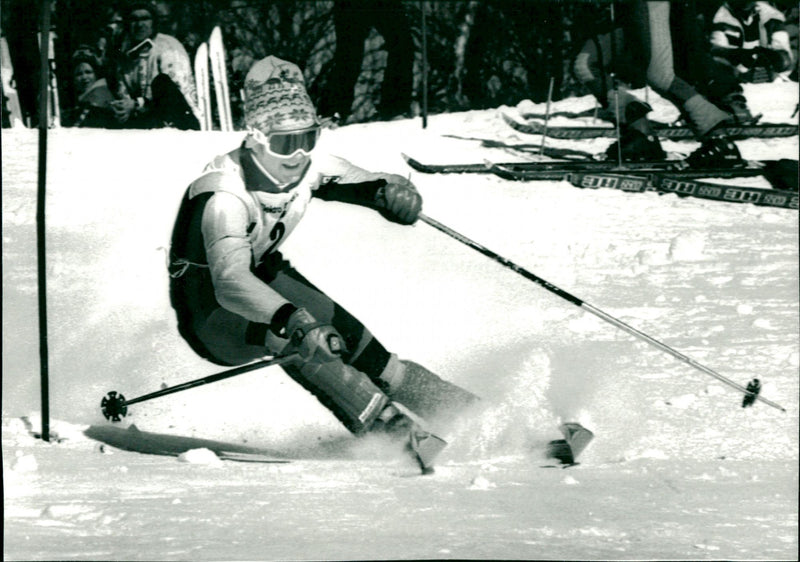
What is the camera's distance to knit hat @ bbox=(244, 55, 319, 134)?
3.90 meters

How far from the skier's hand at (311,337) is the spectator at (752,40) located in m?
1.93

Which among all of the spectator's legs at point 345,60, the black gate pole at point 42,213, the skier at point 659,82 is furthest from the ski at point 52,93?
the skier at point 659,82

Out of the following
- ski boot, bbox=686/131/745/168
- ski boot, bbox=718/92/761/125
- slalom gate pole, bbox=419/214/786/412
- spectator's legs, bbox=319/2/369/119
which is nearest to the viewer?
spectator's legs, bbox=319/2/369/119

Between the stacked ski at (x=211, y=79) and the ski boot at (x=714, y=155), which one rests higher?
the stacked ski at (x=211, y=79)

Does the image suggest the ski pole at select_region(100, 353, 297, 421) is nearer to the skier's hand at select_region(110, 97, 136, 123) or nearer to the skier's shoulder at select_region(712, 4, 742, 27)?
the skier's hand at select_region(110, 97, 136, 123)

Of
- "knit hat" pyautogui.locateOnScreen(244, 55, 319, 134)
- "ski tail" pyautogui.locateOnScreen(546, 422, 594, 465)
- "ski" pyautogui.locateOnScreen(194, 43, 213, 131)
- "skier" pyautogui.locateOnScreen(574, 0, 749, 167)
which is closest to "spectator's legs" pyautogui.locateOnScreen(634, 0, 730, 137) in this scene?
"skier" pyautogui.locateOnScreen(574, 0, 749, 167)

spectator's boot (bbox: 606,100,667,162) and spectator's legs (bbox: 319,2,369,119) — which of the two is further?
spectator's boot (bbox: 606,100,667,162)

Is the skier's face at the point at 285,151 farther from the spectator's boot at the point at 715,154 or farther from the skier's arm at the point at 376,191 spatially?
the spectator's boot at the point at 715,154

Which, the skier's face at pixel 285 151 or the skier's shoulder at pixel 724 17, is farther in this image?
the skier's shoulder at pixel 724 17

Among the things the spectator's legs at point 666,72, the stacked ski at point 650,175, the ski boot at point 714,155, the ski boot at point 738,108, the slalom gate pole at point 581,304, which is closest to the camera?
the slalom gate pole at point 581,304

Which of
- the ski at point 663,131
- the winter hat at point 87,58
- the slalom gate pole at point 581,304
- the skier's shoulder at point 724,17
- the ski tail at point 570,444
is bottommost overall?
the ski tail at point 570,444

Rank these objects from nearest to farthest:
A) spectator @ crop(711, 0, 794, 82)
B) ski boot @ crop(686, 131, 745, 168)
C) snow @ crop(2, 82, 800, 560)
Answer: snow @ crop(2, 82, 800, 560), ski boot @ crop(686, 131, 745, 168), spectator @ crop(711, 0, 794, 82)

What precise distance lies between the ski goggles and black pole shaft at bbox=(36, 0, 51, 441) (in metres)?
0.57

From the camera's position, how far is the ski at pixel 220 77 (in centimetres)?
398
